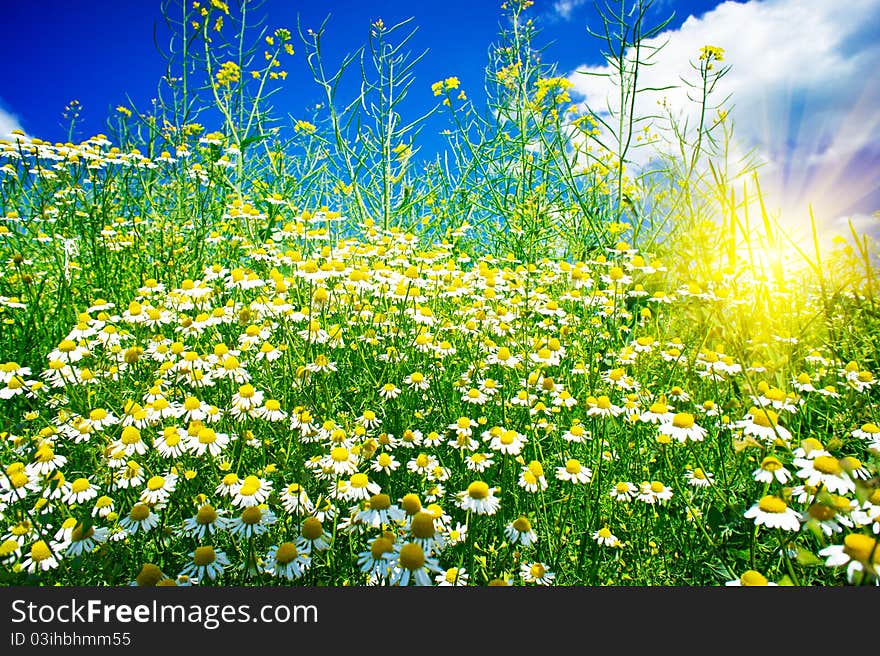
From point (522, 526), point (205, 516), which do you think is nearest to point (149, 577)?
point (205, 516)

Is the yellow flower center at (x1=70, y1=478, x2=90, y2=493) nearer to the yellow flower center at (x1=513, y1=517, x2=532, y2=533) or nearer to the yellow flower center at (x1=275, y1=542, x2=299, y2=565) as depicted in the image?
the yellow flower center at (x1=275, y1=542, x2=299, y2=565)

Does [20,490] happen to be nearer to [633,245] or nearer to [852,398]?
[852,398]

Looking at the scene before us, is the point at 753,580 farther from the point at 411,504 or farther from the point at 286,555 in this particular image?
the point at 286,555

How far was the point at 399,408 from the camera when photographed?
7.06ft

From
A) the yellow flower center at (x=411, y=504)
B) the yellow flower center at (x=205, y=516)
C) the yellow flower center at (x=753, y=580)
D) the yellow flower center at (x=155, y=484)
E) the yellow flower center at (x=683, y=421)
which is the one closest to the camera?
the yellow flower center at (x=753, y=580)

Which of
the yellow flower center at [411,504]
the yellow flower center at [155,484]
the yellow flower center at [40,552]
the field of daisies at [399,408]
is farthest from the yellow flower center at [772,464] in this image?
the yellow flower center at [40,552]

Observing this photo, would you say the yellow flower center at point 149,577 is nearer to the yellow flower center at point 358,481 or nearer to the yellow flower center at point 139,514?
the yellow flower center at point 139,514

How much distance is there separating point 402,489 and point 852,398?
192cm

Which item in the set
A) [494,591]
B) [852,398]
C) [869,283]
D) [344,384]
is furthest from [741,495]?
[344,384]

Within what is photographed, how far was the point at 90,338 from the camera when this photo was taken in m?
2.33

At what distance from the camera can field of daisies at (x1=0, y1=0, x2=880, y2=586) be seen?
1350 millimetres

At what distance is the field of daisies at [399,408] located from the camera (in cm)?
135

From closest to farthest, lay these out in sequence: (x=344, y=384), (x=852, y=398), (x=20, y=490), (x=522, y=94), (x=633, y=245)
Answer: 1. (x=20, y=490)
2. (x=852, y=398)
3. (x=344, y=384)
4. (x=633, y=245)
5. (x=522, y=94)

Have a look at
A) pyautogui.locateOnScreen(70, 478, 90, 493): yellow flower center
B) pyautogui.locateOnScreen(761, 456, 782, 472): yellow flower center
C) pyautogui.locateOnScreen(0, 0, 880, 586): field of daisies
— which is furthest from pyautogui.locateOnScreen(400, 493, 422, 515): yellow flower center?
pyautogui.locateOnScreen(70, 478, 90, 493): yellow flower center
